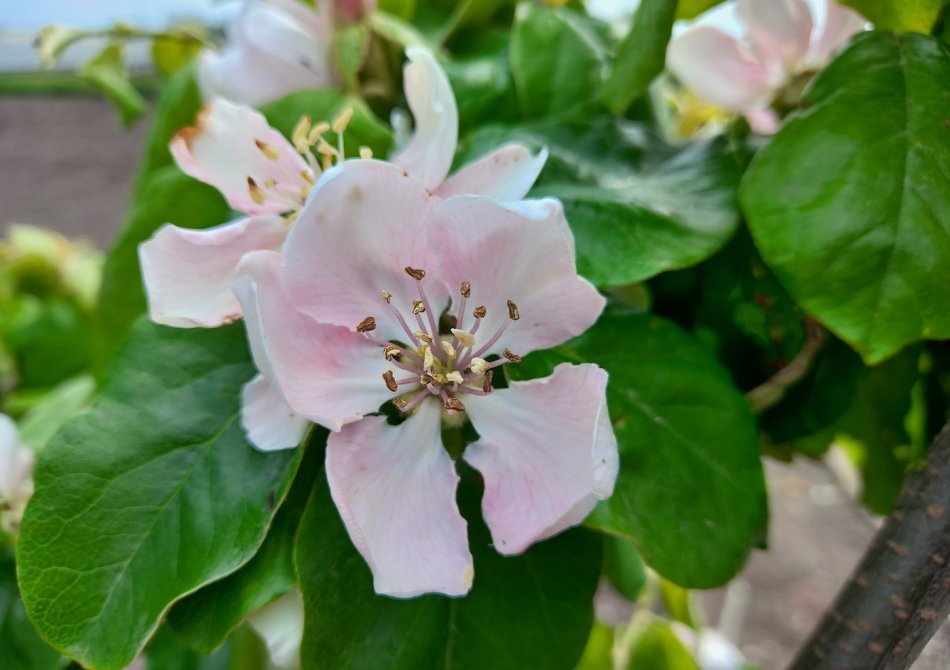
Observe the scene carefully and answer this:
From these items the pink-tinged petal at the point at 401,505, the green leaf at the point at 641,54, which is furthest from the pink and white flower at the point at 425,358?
the green leaf at the point at 641,54

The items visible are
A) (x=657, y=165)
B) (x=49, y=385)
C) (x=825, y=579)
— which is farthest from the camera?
(x=825, y=579)

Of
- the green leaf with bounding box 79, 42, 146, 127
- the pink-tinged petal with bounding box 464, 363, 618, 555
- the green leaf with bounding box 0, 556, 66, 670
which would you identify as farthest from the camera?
the green leaf with bounding box 79, 42, 146, 127

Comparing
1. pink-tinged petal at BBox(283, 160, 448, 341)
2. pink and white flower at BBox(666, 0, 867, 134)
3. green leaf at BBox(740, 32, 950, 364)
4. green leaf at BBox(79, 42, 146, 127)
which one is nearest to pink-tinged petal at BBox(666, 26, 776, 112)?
pink and white flower at BBox(666, 0, 867, 134)

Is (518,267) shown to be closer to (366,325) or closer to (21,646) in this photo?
(366,325)

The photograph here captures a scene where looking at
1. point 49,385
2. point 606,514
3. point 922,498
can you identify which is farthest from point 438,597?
point 49,385

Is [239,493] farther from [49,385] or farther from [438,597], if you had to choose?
[49,385]

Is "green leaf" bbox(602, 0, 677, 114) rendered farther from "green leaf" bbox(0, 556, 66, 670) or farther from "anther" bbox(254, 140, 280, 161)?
"green leaf" bbox(0, 556, 66, 670)
